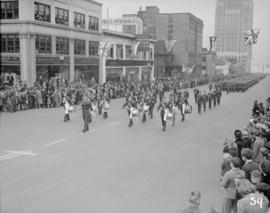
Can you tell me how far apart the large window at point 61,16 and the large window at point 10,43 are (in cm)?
608

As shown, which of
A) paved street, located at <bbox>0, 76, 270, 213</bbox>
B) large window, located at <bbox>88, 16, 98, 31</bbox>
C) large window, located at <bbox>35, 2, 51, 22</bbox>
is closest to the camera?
paved street, located at <bbox>0, 76, 270, 213</bbox>

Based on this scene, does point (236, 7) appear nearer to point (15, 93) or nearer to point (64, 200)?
point (15, 93)

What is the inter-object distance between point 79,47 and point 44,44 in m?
7.60

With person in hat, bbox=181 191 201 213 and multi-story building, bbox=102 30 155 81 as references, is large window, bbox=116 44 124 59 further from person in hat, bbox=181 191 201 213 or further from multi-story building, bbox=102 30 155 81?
person in hat, bbox=181 191 201 213

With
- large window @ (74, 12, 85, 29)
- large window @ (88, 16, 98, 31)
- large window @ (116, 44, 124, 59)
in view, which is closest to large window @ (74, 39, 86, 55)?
large window @ (74, 12, 85, 29)

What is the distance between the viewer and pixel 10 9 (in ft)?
120

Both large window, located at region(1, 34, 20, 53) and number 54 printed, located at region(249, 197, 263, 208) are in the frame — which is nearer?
number 54 printed, located at region(249, 197, 263, 208)

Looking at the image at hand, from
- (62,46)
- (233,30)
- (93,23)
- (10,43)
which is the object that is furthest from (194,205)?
(233,30)

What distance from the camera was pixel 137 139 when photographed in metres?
16.7

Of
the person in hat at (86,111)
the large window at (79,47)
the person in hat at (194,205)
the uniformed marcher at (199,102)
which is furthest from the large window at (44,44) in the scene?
the person in hat at (194,205)

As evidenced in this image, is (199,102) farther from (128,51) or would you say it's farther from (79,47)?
(128,51)

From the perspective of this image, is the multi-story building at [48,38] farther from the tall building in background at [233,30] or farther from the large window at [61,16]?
the tall building in background at [233,30]

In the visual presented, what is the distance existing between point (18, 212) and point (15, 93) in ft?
59.0

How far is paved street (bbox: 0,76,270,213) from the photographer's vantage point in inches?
347
